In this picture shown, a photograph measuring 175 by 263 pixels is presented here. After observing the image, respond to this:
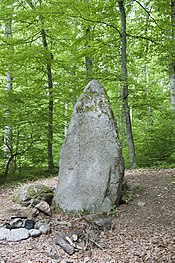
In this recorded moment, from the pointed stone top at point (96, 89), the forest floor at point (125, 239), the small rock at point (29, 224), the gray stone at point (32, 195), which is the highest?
the pointed stone top at point (96, 89)

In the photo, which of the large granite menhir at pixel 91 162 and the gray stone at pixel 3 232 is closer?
the gray stone at pixel 3 232

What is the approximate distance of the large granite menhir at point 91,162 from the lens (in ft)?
16.1

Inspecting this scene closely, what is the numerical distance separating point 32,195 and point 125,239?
2.22 meters

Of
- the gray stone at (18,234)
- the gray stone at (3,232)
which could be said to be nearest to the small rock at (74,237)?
the gray stone at (18,234)

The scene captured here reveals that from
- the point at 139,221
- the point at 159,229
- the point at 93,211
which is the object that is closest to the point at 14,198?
the point at 93,211

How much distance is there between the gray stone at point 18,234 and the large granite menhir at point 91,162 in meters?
1.11

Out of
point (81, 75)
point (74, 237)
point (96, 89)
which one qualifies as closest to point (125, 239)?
point (74, 237)

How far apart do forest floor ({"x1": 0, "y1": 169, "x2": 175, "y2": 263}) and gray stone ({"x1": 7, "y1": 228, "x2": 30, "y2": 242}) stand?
80 millimetres

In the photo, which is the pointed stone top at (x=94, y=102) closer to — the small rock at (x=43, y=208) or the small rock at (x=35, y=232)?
the small rock at (x=43, y=208)

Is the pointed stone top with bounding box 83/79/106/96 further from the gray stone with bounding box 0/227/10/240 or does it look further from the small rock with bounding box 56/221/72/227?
the gray stone with bounding box 0/227/10/240

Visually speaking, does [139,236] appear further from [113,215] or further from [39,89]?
[39,89]

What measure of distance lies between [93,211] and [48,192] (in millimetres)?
1270

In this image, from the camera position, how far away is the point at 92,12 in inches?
319

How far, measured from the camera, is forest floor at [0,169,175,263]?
3.54 meters
